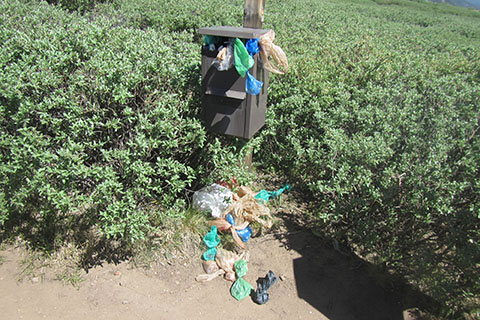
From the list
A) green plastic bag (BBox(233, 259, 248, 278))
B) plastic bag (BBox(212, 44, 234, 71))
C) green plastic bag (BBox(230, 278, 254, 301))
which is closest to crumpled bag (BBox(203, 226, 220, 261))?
green plastic bag (BBox(233, 259, 248, 278))

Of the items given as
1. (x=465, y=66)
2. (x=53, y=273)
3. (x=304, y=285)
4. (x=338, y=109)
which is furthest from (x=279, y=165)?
(x=465, y=66)

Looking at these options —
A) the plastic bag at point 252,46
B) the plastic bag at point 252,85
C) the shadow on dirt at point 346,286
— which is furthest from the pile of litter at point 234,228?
the plastic bag at point 252,46

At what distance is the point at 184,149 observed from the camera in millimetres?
3500

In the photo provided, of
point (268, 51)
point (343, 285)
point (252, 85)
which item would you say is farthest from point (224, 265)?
point (268, 51)

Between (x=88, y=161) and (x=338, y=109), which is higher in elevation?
(x=338, y=109)

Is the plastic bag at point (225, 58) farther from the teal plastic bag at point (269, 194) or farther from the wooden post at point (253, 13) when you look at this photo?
the teal plastic bag at point (269, 194)

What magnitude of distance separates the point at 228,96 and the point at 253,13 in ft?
3.34

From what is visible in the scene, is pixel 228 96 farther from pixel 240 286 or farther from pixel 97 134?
pixel 240 286

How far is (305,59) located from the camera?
16.6ft

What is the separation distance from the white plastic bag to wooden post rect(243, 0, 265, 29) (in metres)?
1.69

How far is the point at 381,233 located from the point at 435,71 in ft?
10.2

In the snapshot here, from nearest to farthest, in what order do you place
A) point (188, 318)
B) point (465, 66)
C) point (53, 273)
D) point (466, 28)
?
1. point (188, 318)
2. point (53, 273)
3. point (465, 66)
4. point (466, 28)

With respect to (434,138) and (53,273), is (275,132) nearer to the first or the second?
(434,138)

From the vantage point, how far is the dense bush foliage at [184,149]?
2.92 meters
